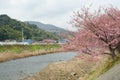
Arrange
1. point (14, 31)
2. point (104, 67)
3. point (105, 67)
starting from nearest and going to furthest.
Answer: point (105, 67) → point (104, 67) → point (14, 31)

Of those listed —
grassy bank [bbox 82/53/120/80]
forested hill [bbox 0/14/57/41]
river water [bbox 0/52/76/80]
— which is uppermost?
forested hill [bbox 0/14/57/41]

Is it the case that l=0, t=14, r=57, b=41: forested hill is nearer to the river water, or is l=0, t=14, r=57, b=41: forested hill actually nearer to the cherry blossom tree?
the river water

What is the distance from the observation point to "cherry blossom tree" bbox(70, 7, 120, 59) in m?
17.7

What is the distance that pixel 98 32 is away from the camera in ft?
58.6

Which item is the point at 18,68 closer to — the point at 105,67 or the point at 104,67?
the point at 104,67

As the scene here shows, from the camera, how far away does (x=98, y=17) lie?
731 inches

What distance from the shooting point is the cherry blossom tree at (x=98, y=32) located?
17.7 metres

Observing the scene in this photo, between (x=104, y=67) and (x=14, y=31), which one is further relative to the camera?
(x=14, y=31)

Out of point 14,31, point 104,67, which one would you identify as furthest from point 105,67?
point 14,31

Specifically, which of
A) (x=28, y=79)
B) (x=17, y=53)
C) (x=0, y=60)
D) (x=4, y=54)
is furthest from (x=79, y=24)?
(x=17, y=53)

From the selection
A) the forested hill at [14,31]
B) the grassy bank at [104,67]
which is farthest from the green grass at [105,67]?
the forested hill at [14,31]

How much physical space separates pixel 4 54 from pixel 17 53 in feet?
26.1

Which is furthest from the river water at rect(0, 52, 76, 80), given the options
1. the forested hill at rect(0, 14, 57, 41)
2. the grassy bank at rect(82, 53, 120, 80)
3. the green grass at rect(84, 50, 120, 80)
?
the forested hill at rect(0, 14, 57, 41)

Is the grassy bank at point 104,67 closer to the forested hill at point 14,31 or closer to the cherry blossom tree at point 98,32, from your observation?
the cherry blossom tree at point 98,32
